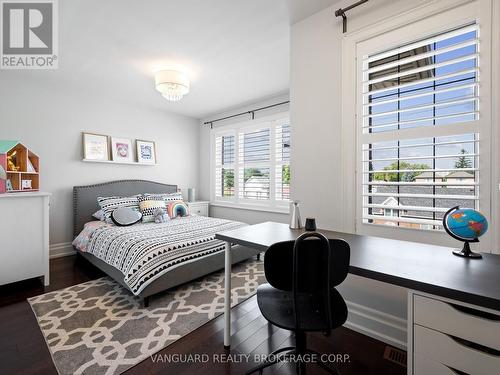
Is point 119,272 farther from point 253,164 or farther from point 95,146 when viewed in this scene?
point 253,164

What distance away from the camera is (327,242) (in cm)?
99

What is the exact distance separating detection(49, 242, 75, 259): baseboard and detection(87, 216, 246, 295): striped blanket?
0.94m

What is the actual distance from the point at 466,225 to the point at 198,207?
4.21 meters

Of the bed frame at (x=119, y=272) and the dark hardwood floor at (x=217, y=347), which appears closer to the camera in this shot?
the dark hardwood floor at (x=217, y=347)

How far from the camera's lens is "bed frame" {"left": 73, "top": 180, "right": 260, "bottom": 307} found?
Answer: 2.23 metres

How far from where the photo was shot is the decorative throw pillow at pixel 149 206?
136 inches

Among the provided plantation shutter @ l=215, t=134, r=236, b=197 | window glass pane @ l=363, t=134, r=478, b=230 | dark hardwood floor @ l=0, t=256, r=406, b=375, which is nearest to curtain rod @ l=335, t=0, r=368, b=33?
window glass pane @ l=363, t=134, r=478, b=230

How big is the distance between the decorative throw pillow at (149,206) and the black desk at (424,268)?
235 cm

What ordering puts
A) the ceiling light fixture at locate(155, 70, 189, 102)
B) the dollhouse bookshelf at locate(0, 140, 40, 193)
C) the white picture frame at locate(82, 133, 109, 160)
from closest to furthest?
the dollhouse bookshelf at locate(0, 140, 40, 193) → the ceiling light fixture at locate(155, 70, 189, 102) → the white picture frame at locate(82, 133, 109, 160)

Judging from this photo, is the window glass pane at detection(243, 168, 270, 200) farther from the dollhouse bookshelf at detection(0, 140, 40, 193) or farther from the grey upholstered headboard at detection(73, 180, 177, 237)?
the dollhouse bookshelf at detection(0, 140, 40, 193)

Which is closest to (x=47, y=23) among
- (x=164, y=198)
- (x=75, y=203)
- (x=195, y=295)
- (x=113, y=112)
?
(x=113, y=112)

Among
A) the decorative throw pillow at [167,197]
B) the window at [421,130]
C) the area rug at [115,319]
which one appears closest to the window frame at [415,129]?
the window at [421,130]

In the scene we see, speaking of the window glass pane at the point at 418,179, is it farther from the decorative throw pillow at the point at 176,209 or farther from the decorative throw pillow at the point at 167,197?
the decorative throw pillow at the point at 167,197

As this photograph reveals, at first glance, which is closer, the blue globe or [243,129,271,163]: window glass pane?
the blue globe
